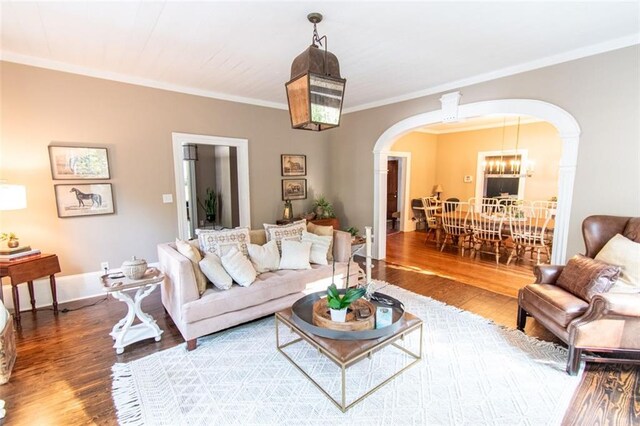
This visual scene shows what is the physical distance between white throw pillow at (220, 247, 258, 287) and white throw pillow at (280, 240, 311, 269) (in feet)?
1.52

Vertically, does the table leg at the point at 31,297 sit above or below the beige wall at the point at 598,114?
below

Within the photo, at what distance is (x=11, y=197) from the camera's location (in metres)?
2.85

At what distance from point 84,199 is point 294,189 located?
3.21m

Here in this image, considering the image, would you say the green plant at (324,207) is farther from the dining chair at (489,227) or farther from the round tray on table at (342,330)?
the round tray on table at (342,330)

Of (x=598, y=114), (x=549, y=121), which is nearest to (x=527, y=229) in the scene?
(x=549, y=121)

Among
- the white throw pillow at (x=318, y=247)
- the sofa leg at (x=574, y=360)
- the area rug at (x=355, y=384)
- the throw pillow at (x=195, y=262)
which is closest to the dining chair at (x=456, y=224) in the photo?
the area rug at (x=355, y=384)

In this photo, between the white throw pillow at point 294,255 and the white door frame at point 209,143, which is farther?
the white door frame at point 209,143

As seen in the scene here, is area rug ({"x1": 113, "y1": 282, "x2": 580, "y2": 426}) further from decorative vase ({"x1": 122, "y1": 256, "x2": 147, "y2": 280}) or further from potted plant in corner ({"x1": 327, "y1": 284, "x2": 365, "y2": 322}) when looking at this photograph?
decorative vase ({"x1": 122, "y1": 256, "x2": 147, "y2": 280})

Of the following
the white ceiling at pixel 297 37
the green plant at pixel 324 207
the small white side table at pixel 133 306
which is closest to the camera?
the white ceiling at pixel 297 37

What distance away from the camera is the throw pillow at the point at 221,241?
3.05 metres

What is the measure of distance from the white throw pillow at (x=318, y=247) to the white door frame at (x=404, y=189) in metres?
4.76

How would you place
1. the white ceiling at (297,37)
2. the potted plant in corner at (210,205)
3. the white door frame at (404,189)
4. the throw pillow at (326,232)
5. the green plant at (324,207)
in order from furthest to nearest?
the white door frame at (404,189) < the potted plant in corner at (210,205) < the green plant at (324,207) < the throw pillow at (326,232) < the white ceiling at (297,37)

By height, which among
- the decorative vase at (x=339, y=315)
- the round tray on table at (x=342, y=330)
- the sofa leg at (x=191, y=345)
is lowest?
the sofa leg at (x=191, y=345)

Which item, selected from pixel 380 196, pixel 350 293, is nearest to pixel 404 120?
pixel 380 196
